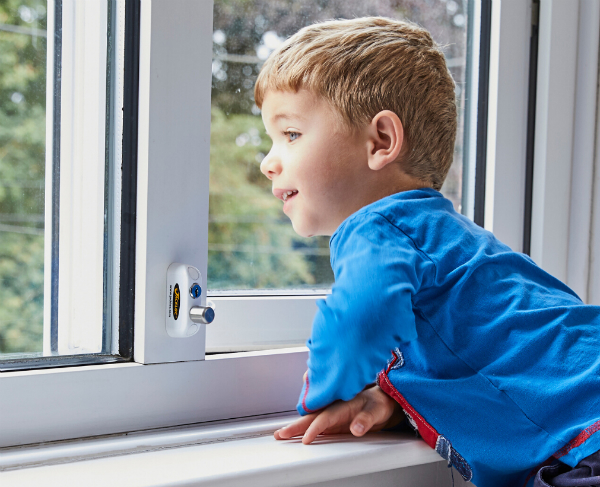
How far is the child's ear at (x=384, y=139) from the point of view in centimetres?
76

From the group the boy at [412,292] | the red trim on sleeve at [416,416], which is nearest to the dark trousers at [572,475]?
the boy at [412,292]

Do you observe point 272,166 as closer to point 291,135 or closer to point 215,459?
point 291,135

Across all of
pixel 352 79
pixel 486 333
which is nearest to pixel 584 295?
pixel 486 333

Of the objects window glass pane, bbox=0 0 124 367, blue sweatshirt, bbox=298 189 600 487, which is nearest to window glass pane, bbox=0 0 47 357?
window glass pane, bbox=0 0 124 367

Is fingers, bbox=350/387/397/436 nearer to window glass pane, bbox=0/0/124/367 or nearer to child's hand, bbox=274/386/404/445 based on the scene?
child's hand, bbox=274/386/404/445

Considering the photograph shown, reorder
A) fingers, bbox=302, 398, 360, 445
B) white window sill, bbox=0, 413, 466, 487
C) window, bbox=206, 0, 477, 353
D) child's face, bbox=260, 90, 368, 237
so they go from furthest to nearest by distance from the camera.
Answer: window, bbox=206, 0, 477, 353 → child's face, bbox=260, 90, 368, 237 → fingers, bbox=302, 398, 360, 445 → white window sill, bbox=0, 413, 466, 487

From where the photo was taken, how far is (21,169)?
71 cm

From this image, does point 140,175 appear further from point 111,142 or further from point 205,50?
point 205,50

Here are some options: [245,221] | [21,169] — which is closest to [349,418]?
[245,221]

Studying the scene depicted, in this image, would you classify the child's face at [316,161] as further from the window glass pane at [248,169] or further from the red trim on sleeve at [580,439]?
the red trim on sleeve at [580,439]

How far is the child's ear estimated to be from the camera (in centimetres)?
76

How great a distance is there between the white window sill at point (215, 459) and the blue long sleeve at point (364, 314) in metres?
0.08

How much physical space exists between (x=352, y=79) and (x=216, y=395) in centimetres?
45

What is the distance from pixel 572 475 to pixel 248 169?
2.04ft
